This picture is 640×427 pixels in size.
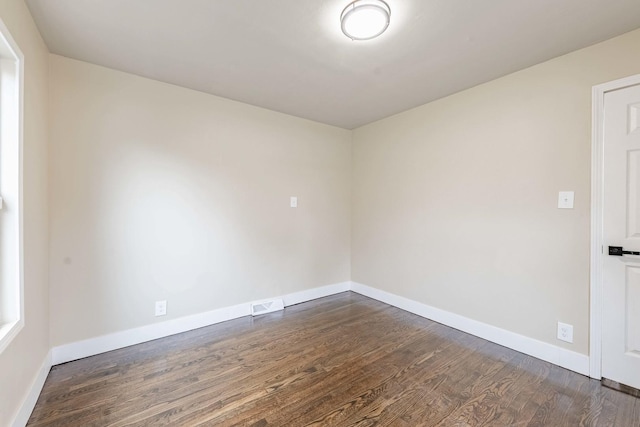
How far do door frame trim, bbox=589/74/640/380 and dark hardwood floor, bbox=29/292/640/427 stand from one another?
0.86ft

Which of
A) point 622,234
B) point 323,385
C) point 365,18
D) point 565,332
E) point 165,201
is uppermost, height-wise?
point 365,18

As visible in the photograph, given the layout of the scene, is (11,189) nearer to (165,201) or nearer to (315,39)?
(165,201)

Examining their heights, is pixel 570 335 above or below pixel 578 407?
above

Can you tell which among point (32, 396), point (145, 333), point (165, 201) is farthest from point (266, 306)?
point (32, 396)

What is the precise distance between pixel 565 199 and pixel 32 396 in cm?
385

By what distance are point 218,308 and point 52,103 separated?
226 centimetres

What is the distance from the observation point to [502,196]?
2.42 m

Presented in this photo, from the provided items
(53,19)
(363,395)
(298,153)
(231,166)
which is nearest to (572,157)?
(363,395)

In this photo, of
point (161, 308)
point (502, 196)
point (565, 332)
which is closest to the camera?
A: point (565, 332)

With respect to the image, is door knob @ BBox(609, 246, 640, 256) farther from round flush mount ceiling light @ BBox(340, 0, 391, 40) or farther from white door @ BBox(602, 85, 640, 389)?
round flush mount ceiling light @ BBox(340, 0, 391, 40)

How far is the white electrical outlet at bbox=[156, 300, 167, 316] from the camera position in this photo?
2.52 metres

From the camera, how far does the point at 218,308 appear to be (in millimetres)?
2877

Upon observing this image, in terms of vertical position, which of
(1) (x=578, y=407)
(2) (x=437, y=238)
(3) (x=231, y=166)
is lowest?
(1) (x=578, y=407)

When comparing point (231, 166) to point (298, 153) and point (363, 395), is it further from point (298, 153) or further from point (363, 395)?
point (363, 395)
